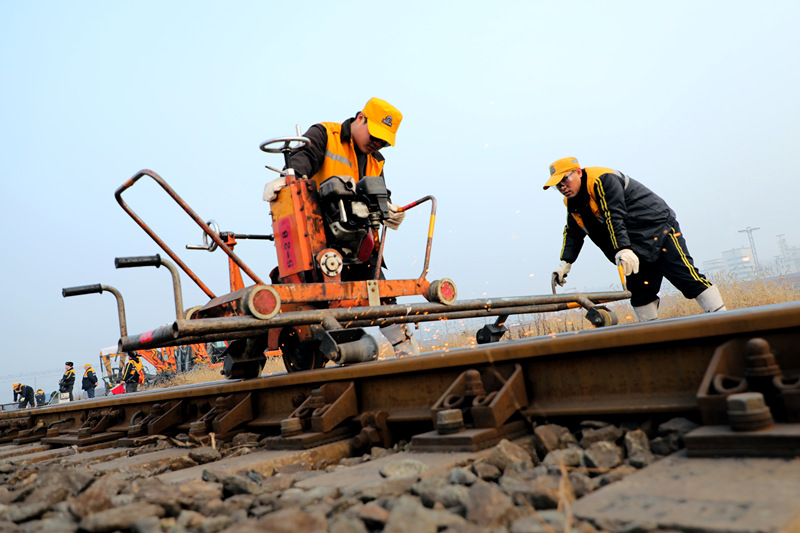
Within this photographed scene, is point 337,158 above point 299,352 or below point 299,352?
above

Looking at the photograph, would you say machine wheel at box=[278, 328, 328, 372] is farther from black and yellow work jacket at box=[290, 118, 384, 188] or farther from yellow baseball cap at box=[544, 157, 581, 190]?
yellow baseball cap at box=[544, 157, 581, 190]

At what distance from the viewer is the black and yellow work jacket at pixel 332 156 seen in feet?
15.4

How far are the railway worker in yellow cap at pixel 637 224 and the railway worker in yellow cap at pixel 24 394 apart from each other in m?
18.9

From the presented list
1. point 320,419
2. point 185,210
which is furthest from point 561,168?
point 320,419

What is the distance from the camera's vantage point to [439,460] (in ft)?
5.79

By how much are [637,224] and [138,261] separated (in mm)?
3895

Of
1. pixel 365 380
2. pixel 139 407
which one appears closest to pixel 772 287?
pixel 365 380

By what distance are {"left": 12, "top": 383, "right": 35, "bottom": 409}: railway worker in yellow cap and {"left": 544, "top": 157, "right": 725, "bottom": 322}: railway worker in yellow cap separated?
18.9 m

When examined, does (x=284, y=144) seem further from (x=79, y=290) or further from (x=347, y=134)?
(x=79, y=290)

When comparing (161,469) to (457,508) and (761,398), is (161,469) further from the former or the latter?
→ (761,398)

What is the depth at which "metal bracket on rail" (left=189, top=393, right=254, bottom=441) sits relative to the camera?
122 inches

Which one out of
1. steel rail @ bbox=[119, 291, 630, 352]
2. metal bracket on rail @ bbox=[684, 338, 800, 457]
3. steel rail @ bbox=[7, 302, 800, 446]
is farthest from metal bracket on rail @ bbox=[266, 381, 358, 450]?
metal bracket on rail @ bbox=[684, 338, 800, 457]

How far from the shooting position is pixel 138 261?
4223 millimetres

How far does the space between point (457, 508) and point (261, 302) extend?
89.7 inches
